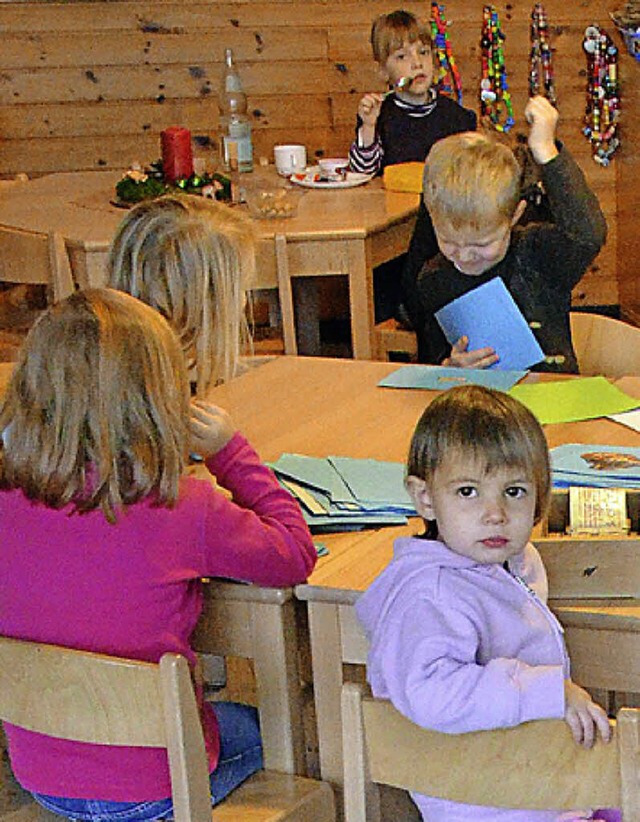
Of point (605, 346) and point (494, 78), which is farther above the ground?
point (494, 78)

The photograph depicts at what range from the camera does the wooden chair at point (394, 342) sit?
3.76 metres

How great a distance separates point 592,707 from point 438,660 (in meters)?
0.17

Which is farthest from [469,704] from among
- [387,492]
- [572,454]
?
[572,454]

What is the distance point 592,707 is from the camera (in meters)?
1.38

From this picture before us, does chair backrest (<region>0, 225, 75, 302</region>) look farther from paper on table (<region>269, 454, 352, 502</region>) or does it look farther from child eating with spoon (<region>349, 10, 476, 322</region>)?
paper on table (<region>269, 454, 352, 502</region>)

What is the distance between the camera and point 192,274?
2.13 metres

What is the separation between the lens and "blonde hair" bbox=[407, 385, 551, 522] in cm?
157

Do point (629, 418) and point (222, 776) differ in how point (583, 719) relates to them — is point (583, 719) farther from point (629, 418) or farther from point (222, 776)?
point (629, 418)

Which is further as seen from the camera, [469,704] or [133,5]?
[133,5]

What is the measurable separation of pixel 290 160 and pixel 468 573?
119 inches

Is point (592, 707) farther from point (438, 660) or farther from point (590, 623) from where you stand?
point (590, 623)

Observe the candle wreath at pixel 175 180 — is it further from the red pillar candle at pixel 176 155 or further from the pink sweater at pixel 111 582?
the pink sweater at pixel 111 582

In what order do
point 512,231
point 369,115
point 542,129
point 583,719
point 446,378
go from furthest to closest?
point 369,115
point 512,231
point 542,129
point 446,378
point 583,719

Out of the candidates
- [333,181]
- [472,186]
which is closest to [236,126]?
[333,181]
